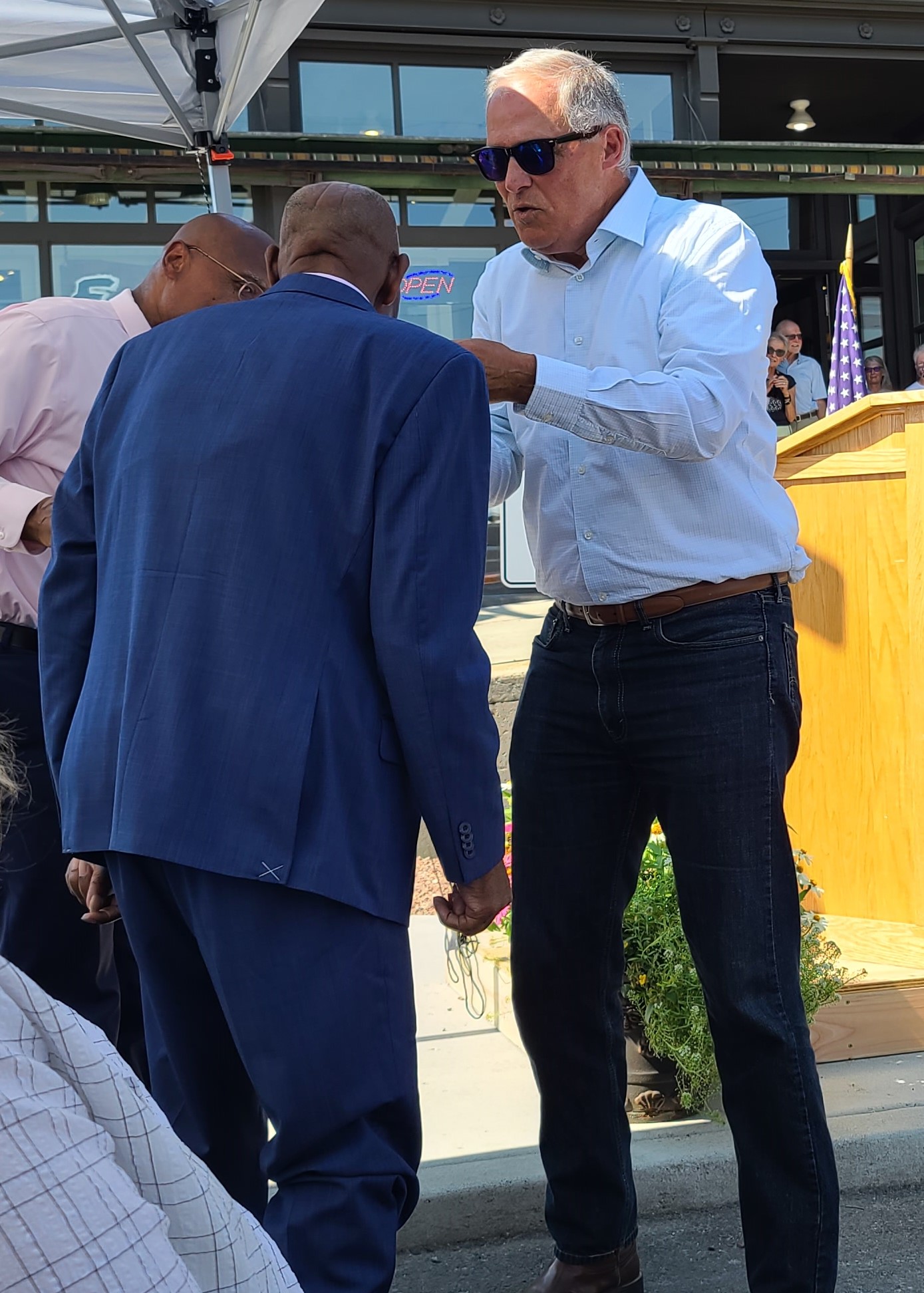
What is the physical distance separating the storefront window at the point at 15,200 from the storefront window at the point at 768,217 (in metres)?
6.34

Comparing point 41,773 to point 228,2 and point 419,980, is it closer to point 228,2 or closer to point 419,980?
point 419,980

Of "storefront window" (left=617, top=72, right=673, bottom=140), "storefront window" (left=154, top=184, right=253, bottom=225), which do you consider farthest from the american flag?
"storefront window" (left=154, top=184, right=253, bottom=225)

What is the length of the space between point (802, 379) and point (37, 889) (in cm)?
902

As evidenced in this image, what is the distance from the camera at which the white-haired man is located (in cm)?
236

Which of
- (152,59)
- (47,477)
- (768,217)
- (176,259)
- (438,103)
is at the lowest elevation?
(47,477)

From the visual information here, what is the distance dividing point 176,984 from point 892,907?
2669 millimetres

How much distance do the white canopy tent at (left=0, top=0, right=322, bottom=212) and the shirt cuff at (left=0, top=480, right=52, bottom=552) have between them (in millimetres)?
2226

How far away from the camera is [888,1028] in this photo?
3658 mm

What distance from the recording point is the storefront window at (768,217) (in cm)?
1280

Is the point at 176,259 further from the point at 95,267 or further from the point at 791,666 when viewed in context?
the point at 95,267

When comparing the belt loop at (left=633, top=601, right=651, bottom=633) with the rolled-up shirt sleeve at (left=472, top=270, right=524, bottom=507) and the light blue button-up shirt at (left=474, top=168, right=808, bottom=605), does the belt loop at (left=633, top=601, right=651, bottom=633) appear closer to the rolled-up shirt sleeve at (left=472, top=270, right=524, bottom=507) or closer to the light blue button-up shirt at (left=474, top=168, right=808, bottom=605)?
the light blue button-up shirt at (left=474, top=168, right=808, bottom=605)

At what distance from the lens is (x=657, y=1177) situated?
3074 mm

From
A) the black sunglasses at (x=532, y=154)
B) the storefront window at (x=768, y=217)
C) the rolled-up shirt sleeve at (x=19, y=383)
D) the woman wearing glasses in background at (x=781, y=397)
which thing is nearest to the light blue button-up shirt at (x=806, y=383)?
the woman wearing glasses in background at (x=781, y=397)

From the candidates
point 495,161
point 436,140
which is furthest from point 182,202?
point 495,161
